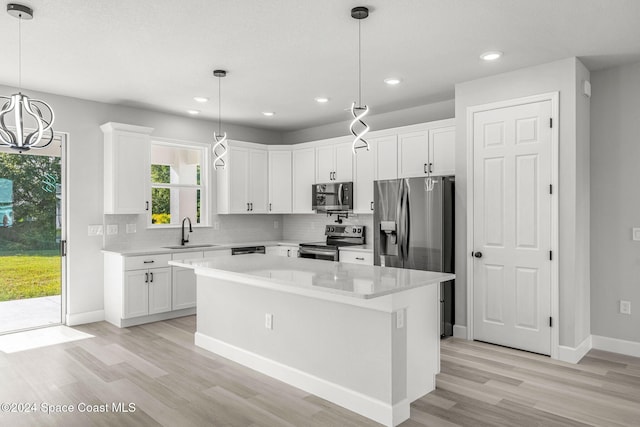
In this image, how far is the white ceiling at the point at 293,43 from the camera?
9.55 ft

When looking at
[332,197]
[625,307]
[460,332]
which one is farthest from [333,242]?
[625,307]

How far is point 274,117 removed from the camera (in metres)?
6.30

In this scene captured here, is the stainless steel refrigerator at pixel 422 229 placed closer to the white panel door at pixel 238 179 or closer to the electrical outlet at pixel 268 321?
the electrical outlet at pixel 268 321

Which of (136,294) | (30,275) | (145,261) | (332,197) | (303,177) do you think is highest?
(303,177)

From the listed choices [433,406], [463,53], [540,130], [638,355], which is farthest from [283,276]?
[638,355]

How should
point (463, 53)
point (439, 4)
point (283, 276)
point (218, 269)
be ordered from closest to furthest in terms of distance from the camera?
point (439, 4) < point (283, 276) < point (218, 269) < point (463, 53)

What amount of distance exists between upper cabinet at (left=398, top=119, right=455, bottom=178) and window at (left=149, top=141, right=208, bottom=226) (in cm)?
292

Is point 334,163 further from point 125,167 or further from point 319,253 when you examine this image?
point 125,167

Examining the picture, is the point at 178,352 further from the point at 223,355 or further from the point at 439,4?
the point at 439,4

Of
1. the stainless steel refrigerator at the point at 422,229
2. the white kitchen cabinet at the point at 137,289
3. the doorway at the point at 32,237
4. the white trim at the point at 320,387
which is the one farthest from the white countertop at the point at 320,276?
the doorway at the point at 32,237

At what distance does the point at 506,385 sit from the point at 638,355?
1.62 m

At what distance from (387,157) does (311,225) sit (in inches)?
78.1

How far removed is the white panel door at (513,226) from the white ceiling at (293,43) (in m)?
0.56

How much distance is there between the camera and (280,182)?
267 inches
